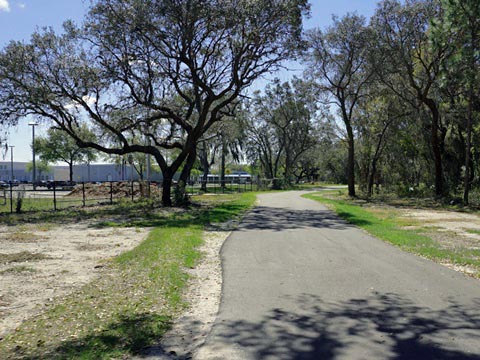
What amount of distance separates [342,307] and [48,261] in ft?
22.9

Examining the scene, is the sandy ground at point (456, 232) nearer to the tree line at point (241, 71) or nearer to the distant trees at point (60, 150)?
the tree line at point (241, 71)

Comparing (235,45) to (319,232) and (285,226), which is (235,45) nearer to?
(285,226)

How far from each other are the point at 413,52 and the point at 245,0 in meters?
14.1

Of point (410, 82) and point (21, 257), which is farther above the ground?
point (410, 82)

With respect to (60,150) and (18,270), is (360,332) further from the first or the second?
(60,150)

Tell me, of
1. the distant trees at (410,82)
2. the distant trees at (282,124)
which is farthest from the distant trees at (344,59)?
the distant trees at (282,124)

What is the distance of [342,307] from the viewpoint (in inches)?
257

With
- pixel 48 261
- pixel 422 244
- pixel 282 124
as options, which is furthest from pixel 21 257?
pixel 282 124

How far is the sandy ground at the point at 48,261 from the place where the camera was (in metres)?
7.01

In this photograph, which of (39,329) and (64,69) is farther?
(64,69)

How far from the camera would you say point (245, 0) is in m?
22.0

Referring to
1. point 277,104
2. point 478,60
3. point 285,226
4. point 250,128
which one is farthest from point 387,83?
point 250,128

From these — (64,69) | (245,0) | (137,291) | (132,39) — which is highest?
(245,0)

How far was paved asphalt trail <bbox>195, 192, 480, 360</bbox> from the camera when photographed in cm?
500
